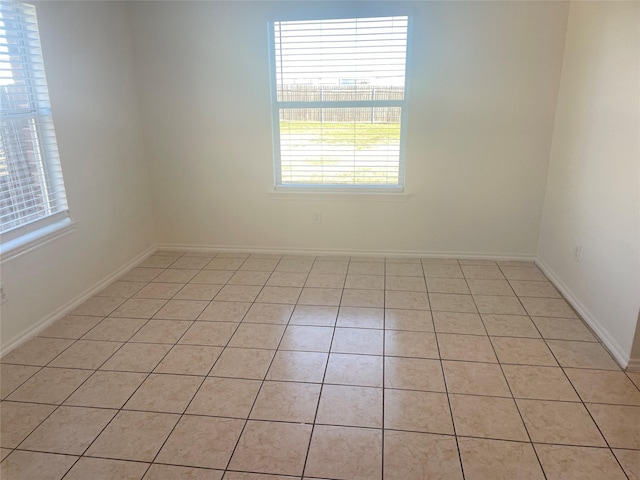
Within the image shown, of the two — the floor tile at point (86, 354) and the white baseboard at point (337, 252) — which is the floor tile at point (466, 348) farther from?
the floor tile at point (86, 354)

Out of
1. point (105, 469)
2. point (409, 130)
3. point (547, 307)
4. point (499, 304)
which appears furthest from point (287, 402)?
point (409, 130)

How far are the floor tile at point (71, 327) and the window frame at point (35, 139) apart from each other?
54cm

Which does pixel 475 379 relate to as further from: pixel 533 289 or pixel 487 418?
pixel 533 289

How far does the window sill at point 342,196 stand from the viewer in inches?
150

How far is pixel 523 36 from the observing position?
3.29m

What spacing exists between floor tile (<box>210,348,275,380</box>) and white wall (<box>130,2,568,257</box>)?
5.58ft

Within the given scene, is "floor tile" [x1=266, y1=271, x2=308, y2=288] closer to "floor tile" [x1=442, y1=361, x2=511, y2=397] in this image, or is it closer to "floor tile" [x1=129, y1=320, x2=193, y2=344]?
"floor tile" [x1=129, y1=320, x2=193, y2=344]

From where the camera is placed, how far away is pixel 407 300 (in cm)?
315

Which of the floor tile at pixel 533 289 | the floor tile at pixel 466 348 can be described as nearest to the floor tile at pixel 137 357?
the floor tile at pixel 466 348

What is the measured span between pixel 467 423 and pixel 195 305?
6.48 ft

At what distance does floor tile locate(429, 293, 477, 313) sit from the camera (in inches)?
118

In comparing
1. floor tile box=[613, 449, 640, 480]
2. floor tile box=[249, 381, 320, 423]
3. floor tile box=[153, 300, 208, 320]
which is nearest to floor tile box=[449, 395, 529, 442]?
floor tile box=[613, 449, 640, 480]

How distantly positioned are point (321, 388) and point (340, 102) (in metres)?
2.39

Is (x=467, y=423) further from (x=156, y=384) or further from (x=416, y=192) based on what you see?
(x=416, y=192)
